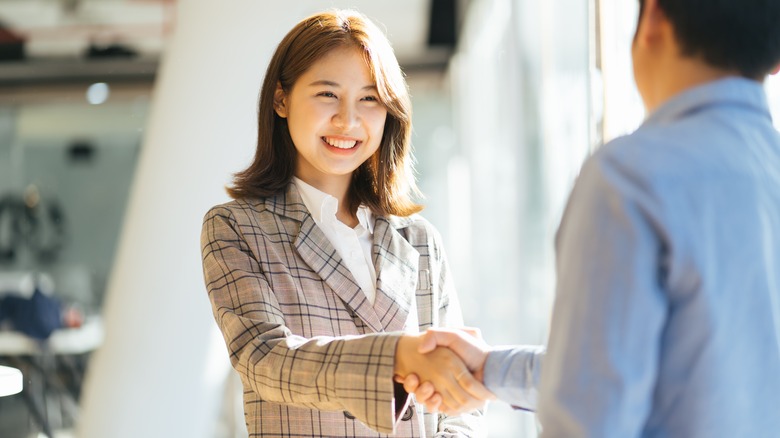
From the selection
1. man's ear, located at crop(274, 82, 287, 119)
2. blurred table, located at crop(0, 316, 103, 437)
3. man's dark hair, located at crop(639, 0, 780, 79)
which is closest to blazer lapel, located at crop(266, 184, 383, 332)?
man's ear, located at crop(274, 82, 287, 119)

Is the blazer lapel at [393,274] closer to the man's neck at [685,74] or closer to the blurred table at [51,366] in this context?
the man's neck at [685,74]

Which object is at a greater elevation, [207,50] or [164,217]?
[207,50]

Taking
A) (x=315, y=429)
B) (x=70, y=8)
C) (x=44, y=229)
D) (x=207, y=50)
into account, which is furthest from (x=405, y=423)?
(x=70, y=8)

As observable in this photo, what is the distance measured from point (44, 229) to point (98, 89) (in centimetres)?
154

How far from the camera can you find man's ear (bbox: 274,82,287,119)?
166cm

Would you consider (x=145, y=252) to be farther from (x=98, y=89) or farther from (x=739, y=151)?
(x=98, y=89)

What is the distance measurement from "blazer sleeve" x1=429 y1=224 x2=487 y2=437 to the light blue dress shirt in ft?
2.39

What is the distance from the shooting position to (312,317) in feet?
4.85

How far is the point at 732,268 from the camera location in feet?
2.87

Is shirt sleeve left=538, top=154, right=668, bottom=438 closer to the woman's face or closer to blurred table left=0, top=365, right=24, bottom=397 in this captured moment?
the woman's face

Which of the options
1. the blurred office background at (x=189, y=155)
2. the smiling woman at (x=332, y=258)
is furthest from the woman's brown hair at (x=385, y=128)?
the blurred office background at (x=189, y=155)

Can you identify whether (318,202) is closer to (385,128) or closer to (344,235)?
(344,235)

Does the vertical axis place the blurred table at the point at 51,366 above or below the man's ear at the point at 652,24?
below

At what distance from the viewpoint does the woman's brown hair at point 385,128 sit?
5.23 feet
